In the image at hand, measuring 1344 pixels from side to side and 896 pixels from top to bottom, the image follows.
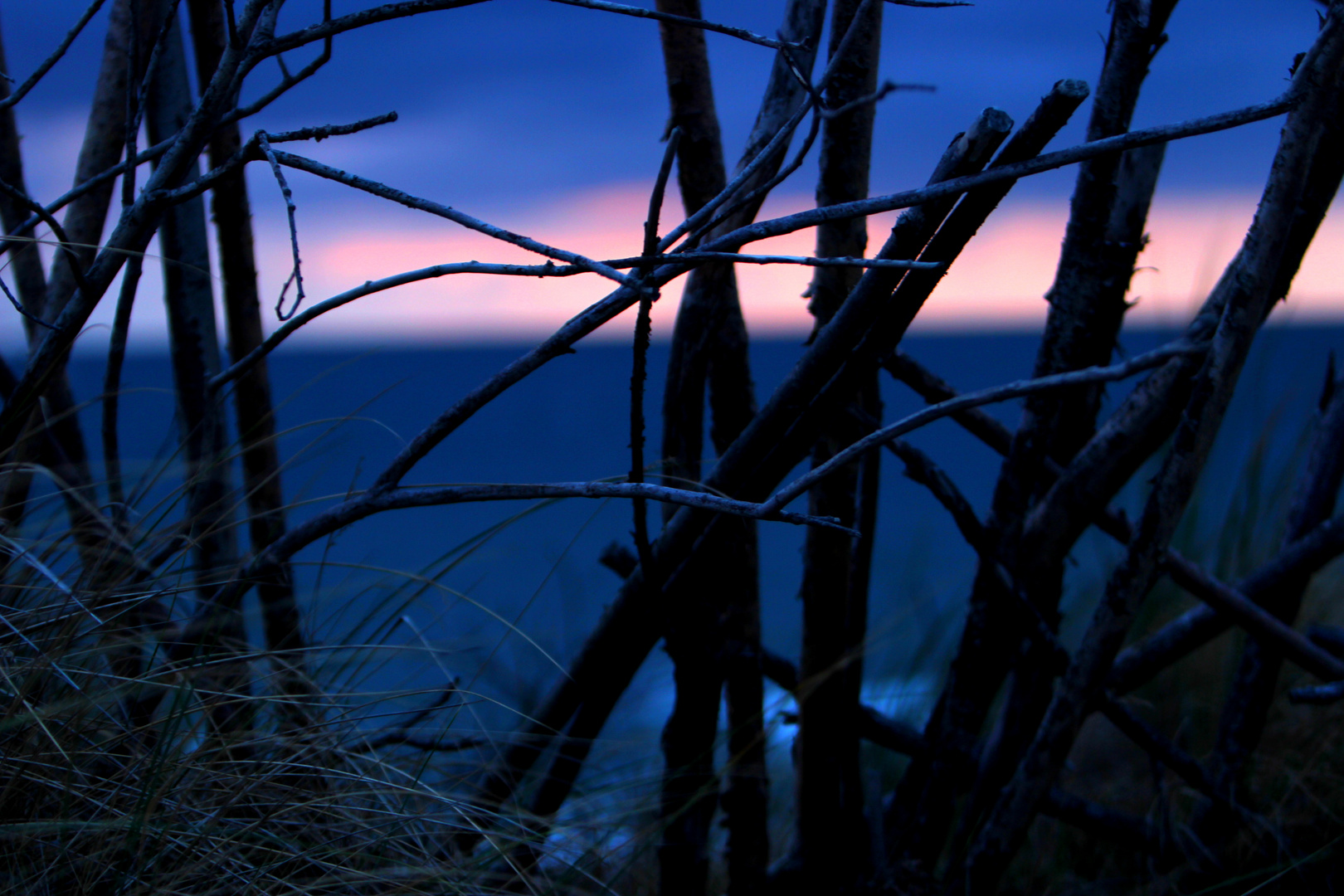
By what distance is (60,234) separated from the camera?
71 centimetres

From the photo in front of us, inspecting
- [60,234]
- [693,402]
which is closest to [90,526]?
[60,234]

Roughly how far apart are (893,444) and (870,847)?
59 centimetres

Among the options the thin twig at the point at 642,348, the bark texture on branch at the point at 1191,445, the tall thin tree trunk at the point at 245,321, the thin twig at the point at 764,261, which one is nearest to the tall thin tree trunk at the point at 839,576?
the bark texture on branch at the point at 1191,445

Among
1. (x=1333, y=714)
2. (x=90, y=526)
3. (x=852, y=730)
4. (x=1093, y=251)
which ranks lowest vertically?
(x=1333, y=714)

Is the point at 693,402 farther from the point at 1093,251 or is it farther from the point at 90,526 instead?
the point at 90,526

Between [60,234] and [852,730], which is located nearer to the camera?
[60,234]

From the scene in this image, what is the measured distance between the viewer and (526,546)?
3.38 ft

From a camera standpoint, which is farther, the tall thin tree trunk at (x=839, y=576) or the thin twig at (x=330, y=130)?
the tall thin tree trunk at (x=839, y=576)

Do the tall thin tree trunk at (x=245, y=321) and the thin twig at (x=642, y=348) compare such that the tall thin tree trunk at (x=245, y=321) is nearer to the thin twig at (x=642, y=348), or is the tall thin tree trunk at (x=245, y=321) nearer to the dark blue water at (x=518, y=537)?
the dark blue water at (x=518, y=537)

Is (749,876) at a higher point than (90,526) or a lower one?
lower

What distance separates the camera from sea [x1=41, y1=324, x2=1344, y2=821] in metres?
0.86

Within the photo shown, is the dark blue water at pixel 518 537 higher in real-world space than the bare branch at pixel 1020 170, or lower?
lower

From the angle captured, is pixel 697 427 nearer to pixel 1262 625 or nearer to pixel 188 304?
pixel 188 304

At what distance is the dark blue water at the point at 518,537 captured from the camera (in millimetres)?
873
